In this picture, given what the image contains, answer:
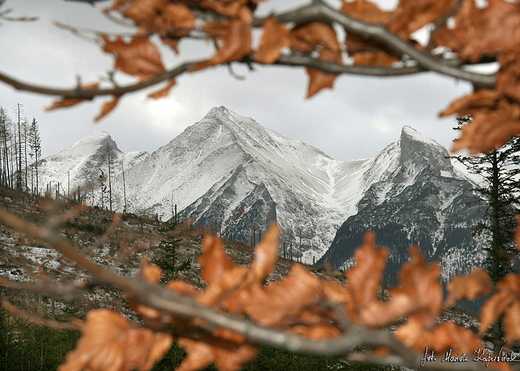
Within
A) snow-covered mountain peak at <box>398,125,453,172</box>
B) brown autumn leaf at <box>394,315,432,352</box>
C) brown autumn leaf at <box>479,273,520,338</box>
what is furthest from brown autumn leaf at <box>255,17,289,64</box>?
snow-covered mountain peak at <box>398,125,453,172</box>

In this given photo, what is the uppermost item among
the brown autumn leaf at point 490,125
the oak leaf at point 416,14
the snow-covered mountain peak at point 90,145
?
the snow-covered mountain peak at point 90,145

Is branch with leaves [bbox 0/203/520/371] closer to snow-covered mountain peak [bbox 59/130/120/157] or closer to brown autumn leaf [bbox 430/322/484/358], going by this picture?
brown autumn leaf [bbox 430/322/484/358]

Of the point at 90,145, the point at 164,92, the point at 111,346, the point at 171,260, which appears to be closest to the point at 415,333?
the point at 111,346

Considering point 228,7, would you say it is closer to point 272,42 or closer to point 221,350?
point 272,42

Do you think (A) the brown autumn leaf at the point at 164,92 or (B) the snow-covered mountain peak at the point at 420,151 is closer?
(A) the brown autumn leaf at the point at 164,92

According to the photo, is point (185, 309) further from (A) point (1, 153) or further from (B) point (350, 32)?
(A) point (1, 153)

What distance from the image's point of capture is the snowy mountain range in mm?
134250

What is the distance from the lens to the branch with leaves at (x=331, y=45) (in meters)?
0.65

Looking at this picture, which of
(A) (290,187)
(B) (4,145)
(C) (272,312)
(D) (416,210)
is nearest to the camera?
(C) (272,312)

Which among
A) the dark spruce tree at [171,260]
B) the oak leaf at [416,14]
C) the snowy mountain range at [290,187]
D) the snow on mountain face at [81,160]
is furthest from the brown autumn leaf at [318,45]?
the snow on mountain face at [81,160]

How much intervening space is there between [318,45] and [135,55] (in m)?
0.39

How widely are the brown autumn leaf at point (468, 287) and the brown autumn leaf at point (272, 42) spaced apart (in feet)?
2.12

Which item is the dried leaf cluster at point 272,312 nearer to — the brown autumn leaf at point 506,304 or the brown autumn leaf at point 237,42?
the brown autumn leaf at point 506,304

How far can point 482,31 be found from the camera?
2.04ft
